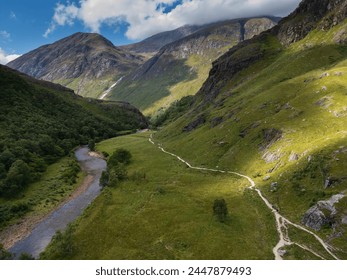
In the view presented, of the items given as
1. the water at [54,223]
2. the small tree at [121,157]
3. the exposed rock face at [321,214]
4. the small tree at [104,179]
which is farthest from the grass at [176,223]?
the small tree at [121,157]

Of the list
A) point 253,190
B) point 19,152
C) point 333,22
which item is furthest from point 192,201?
point 333,22

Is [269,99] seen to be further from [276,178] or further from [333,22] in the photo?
[333,22]

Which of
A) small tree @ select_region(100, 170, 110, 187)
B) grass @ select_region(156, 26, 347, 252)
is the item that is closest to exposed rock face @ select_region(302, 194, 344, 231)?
grass @ select_region(156, 26, 347, 252)

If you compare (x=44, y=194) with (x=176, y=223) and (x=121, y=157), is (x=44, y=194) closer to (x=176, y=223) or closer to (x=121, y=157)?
(x=121, y=157)

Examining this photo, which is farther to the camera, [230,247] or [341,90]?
[341,90]

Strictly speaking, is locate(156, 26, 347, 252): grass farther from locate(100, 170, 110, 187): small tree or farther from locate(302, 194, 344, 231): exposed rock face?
locate(100, 170, 110, 187): small tree

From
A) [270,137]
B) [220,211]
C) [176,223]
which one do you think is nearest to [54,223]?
[176,223]

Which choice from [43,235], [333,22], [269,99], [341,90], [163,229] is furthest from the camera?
[333,22]

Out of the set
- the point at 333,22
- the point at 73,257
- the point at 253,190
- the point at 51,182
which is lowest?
the point at 253,190
